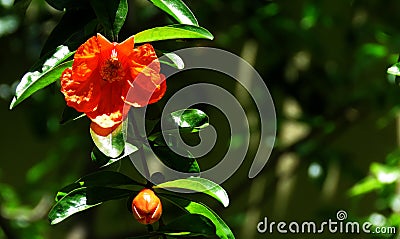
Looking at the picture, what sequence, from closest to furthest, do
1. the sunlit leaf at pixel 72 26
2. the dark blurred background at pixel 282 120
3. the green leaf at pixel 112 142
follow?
the green leaf at pixel 112 142 → the sunlit leaf at pixel 72 26 → the dark blurred background at pixel 282 120

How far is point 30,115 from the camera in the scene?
1.97 m

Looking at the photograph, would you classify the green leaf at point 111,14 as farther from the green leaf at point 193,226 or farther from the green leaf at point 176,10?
the green leaf at point 193,226

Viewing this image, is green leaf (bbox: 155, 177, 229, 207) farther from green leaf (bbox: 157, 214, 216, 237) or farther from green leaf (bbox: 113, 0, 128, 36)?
green leaf (bbox: 113, 0, 128, 36)

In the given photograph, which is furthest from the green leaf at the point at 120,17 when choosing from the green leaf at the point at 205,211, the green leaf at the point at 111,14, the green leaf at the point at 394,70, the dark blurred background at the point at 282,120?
the dark blurred background at the point at 282,120

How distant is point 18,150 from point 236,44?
911mm

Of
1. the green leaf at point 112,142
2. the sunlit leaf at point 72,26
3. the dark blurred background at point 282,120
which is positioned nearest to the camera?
A: the green leaf at point 112,142

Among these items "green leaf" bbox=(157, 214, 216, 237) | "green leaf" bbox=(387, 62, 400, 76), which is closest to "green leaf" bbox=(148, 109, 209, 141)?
"green leaf" bbox=(157, 214, 216, 237)

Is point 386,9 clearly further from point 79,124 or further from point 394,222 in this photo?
point 79,124

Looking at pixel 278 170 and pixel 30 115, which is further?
pixel 278 170

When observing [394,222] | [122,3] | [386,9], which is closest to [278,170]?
[386,9]

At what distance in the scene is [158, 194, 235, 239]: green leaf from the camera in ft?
2.69

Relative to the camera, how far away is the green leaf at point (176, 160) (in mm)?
821

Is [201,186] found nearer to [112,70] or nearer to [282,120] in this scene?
[112,70]

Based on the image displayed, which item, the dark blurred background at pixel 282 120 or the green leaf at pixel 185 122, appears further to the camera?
the dark blurred background at pixel 282 120
